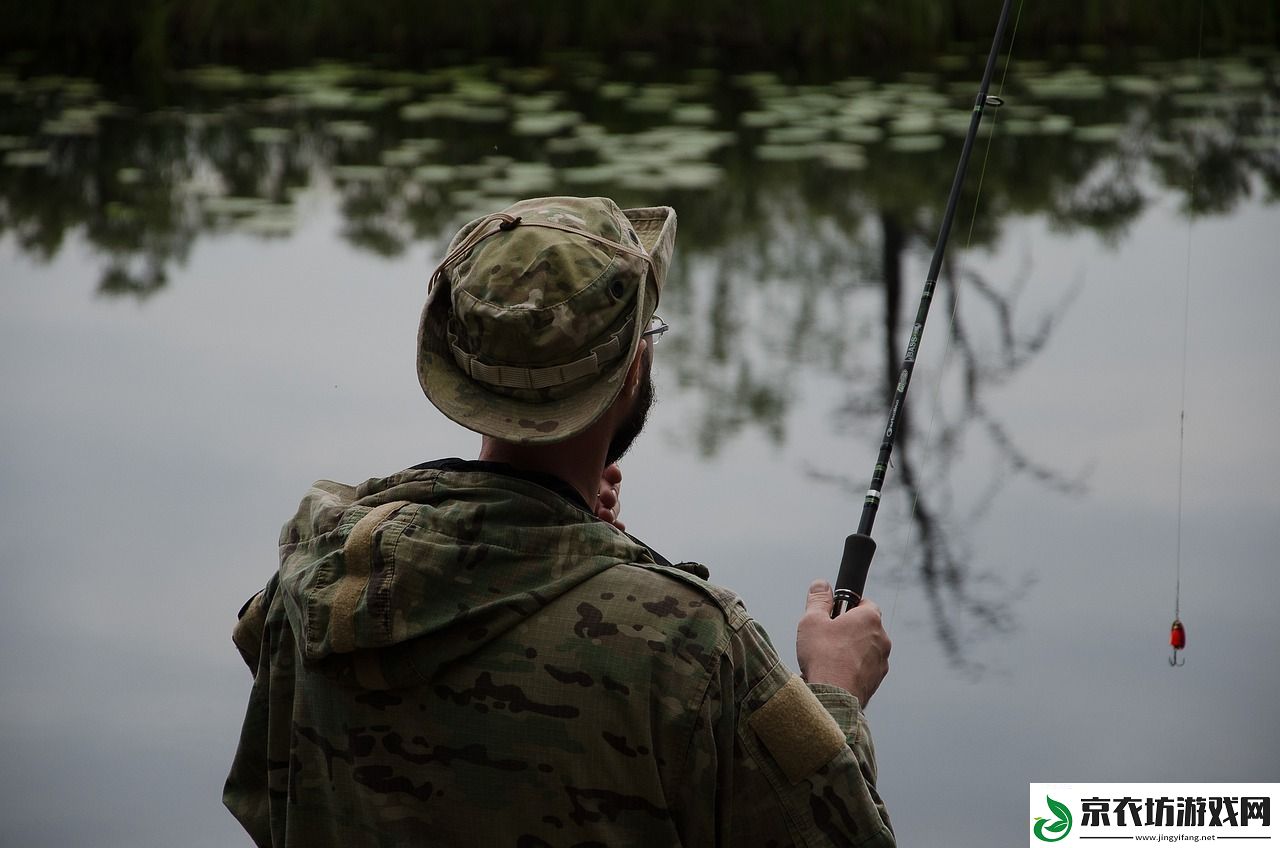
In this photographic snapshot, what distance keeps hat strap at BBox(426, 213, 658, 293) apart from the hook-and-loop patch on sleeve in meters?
0.35

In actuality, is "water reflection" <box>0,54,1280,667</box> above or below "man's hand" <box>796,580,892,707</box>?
above

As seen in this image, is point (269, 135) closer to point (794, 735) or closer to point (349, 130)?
point (349, 130)

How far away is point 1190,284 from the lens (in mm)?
4145

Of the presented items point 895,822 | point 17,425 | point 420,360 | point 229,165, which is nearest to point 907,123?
point 229,165

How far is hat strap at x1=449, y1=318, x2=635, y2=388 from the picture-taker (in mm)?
1087

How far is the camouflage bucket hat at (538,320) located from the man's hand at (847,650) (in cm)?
30

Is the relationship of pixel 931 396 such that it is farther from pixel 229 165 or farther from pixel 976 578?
pixel 229 165

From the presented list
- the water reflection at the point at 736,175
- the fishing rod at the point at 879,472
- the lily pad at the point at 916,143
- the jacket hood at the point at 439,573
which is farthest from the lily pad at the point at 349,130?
the jacket hood at the point at 439,573

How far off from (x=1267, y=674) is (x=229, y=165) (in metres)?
4.05

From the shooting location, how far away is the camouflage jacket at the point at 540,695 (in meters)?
1.01

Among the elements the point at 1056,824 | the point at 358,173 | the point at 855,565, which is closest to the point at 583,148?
the point at 358,173

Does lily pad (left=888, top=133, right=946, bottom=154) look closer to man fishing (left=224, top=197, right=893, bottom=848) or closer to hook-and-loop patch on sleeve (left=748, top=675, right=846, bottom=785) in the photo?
man fishing (left=224, top=197, right=893, bottom=848)

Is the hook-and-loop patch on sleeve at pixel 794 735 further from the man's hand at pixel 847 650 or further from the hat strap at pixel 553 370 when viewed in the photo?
the hat strap at pixel 553 370

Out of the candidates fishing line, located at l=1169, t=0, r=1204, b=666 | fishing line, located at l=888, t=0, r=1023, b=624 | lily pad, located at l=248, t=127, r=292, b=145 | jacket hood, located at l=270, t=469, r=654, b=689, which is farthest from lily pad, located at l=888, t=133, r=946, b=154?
jacket hood, located at l=270, t=469, r=654, b=689
